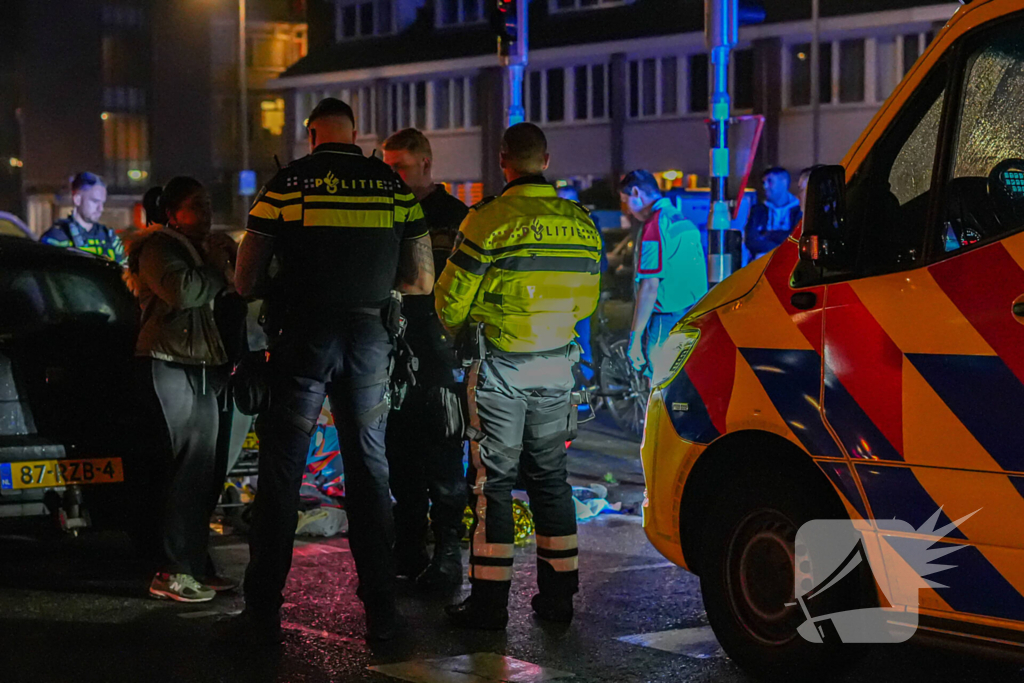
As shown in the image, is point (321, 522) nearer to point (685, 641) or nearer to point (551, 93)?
point (685, 641)

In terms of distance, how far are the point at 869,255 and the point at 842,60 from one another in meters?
33.8

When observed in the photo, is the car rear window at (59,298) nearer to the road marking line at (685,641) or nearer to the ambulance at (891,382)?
the road marking line at (685,641)

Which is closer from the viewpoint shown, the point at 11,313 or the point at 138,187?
the point at 11,313

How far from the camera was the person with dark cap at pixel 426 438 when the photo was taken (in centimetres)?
650

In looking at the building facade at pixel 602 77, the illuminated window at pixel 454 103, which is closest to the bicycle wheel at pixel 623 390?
the building facade at pixel 602 77

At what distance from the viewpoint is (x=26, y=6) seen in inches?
2254

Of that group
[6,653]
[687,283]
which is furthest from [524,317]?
[687,283]

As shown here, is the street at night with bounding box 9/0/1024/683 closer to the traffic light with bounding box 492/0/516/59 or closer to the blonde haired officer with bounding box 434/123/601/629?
the blonde haired officer with bounding box 434/123/601/629

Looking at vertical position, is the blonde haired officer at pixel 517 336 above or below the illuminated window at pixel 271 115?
below

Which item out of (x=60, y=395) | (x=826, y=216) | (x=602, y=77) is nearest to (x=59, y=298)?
(x=60, y=395)

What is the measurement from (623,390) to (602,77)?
101ft

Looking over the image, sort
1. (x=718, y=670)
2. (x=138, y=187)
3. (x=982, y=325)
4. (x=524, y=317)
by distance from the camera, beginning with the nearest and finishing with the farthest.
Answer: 1. (x=982, y=325)
2. (x=718, y=670)
3. (x=524, y=317)
4. (x=138, y=187)

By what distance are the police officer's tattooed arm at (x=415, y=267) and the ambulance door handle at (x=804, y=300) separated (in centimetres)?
170

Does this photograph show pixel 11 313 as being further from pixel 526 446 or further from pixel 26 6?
pixel 26 6
